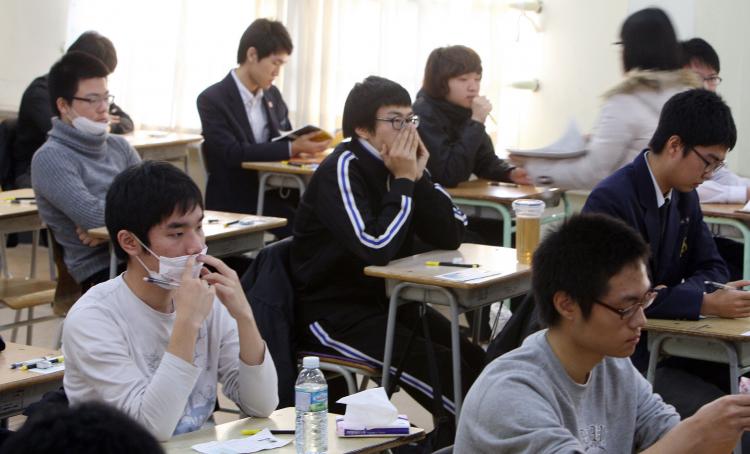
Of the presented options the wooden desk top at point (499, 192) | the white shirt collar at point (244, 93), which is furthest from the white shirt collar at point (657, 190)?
the white shirt collar at point (244, 93)

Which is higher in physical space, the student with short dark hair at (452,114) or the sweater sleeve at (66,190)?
the student with short dark hair at (452,114)

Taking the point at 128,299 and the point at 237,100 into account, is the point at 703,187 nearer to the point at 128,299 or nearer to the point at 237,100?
the point at 237,100

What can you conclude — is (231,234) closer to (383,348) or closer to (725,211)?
(383,348)

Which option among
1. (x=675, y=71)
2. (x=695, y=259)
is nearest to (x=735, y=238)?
(x=675, y=71)

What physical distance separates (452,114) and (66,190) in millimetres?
1906

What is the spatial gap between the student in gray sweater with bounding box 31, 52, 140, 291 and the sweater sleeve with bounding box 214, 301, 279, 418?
194 cm

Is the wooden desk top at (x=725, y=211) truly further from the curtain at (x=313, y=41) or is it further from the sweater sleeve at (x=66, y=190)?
the curtain at (x=313, y=41)

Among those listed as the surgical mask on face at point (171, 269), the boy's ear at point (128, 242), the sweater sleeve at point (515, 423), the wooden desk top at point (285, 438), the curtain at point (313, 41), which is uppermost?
the curtain at point (313, 41)

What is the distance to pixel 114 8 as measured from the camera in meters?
7.66

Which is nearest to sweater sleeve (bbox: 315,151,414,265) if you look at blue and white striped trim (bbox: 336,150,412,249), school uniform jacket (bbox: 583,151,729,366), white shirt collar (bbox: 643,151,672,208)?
blue and white striped trim (bbox: 336,150,412,249)

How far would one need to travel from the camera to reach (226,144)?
19.4 ft

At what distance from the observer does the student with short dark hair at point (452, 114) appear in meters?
5.25

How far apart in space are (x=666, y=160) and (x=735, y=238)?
6.90 feet

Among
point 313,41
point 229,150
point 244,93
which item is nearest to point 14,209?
point 229,150
